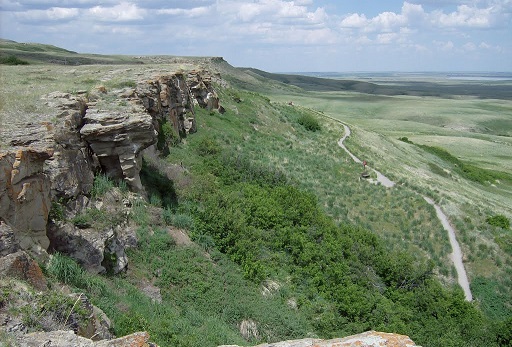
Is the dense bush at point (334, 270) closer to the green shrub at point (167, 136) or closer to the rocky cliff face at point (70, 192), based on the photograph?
the green shrub at point (167, 136)

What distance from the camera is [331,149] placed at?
4134cm

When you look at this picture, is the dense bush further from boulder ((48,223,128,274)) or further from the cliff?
boulder ((48,223,128,274))

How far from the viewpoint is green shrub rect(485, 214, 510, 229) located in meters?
30.3

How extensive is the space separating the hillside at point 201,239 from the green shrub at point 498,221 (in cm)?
94

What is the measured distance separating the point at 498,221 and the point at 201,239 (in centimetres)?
2440

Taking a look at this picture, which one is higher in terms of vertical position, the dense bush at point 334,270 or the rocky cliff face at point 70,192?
the rocky cliff face at point 70,192

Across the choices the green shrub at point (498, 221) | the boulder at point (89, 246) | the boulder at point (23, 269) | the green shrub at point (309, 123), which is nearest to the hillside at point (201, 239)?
the boulder at point (89, 246)

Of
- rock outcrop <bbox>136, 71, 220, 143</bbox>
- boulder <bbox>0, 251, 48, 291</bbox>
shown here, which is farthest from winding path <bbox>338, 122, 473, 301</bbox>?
→ boulder <bbox>0, 251, 48, 291</bbox>

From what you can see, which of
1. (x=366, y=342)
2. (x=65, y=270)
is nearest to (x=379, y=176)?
(x=65, y=270)

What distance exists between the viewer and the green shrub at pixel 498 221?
99.5 feet

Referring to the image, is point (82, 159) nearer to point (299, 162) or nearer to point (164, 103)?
point (164, 103)

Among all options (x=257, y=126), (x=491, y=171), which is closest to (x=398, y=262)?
(x=257, y=126)

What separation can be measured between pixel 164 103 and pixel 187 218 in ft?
31.8

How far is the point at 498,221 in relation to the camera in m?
30.8
